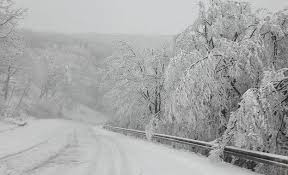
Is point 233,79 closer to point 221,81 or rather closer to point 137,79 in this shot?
point 221,81

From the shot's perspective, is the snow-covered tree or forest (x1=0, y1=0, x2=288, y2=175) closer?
forest (x1=0, y1=0, x2=288, y2=175)

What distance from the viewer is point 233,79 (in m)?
13.8

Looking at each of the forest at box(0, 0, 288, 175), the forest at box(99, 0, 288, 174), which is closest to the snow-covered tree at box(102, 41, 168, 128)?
the forest at box(0, 0, 288, 175)

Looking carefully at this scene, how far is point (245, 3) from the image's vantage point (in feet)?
54.1

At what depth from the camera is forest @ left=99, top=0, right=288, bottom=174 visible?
10.4 metres

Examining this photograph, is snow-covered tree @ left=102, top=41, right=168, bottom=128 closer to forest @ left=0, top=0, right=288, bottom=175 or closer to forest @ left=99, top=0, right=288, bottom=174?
forest @ left=0, top=0, right=288, bottom=175

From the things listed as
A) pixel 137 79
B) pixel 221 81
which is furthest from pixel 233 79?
pixel 137 79

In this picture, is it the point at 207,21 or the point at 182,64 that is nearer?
the point at 182,64

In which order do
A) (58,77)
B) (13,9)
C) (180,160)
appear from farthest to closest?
(58,77), (13,9), (180,160)

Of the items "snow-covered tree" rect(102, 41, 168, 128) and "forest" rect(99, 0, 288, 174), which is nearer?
"forest" rect(99, 0, 288, 174)

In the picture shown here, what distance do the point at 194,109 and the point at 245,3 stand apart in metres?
7.04

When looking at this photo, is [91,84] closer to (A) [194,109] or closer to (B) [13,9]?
(B) [13,9]

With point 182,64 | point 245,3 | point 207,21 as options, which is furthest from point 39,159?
point 245,3

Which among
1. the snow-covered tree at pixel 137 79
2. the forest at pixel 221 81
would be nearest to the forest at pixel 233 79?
the forest at pixel 221 81
